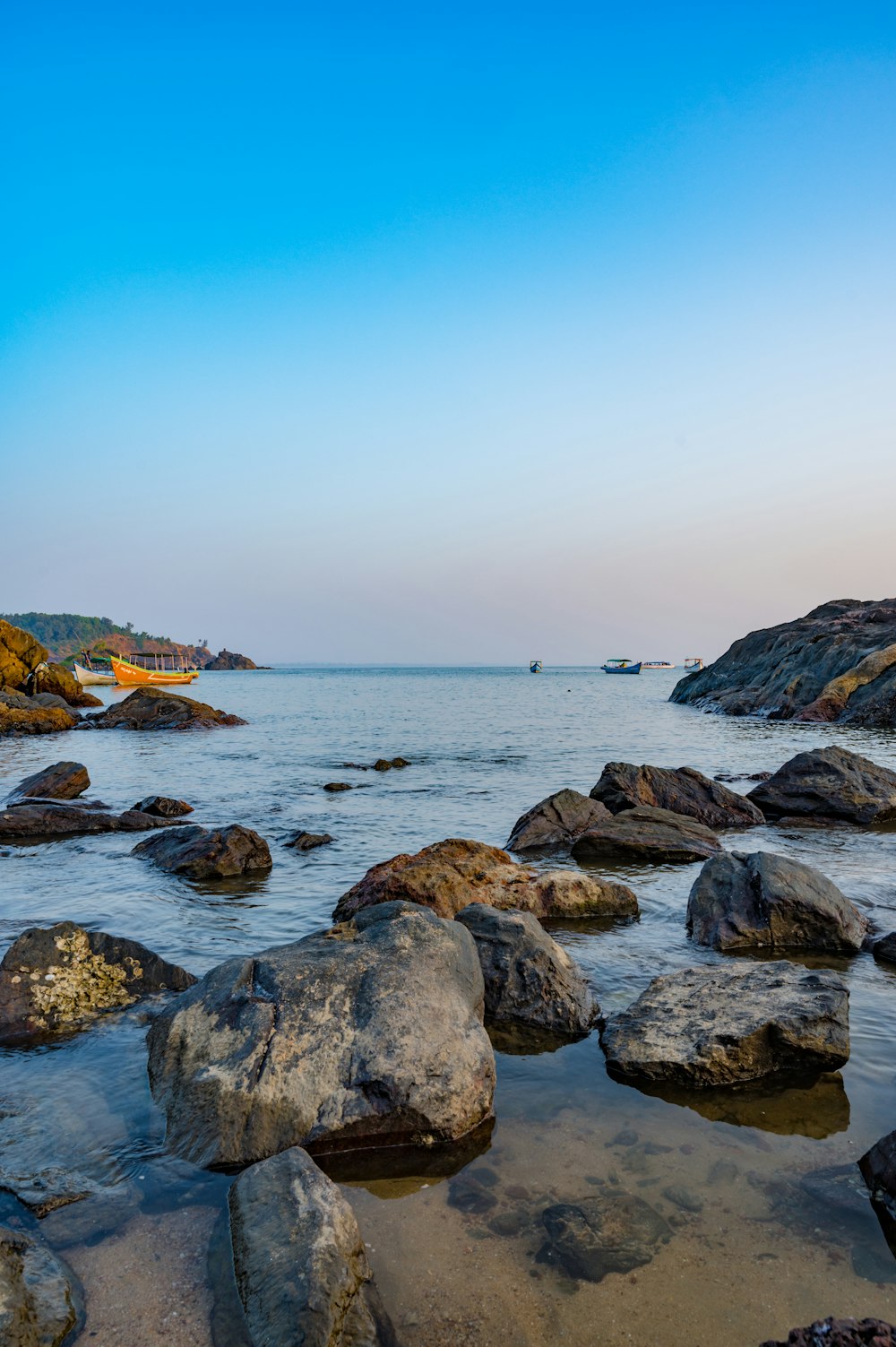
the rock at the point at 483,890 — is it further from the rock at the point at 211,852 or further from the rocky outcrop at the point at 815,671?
the rocky outcrop at the point at 815,671

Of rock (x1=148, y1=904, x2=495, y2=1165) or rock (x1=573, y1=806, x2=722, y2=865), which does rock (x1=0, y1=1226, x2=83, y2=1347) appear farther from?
rock (x1=573, y1=806, x2=722, y2=865)

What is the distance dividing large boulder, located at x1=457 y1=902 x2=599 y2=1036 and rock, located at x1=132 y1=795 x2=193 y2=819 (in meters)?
11.1

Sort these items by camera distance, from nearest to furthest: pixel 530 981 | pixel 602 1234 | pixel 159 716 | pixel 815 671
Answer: pixel 602 1234
pixel 530 981
pixel 159 716
pixel 815 671

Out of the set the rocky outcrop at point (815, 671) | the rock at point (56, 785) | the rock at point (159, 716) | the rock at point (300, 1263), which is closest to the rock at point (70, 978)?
the rock at point (300, 1263)

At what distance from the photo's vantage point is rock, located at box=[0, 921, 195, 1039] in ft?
21.7

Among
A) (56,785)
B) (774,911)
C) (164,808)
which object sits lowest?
(164,808)

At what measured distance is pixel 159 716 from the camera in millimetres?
41750

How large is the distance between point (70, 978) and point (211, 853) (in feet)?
16.6

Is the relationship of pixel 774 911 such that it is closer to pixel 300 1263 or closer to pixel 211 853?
pixel 300 1263

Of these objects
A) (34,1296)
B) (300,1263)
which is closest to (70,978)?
(34,1296)

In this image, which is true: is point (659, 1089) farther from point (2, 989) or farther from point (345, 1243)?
point (2, 989)

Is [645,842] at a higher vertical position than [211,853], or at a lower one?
higher

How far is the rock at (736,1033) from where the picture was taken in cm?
564

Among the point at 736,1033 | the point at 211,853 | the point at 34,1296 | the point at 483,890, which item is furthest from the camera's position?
the point at 211,853
